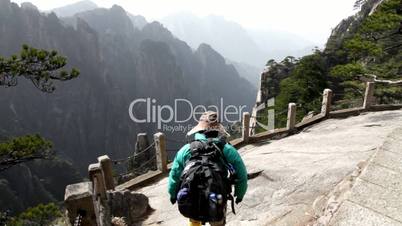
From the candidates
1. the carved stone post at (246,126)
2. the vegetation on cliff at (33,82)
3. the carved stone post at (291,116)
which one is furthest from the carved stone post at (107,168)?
the carved stone post at (291,116)

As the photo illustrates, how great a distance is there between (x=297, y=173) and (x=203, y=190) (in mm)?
5101

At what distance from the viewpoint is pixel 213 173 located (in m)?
3.34

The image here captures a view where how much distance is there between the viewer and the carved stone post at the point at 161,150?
985 centimetres

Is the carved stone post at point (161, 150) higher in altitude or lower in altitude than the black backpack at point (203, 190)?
lower

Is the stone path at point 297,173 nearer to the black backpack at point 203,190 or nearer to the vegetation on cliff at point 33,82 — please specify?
the black backpack at point 203,190

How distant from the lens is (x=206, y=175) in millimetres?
3303

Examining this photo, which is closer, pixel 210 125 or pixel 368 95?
pixel 210 125

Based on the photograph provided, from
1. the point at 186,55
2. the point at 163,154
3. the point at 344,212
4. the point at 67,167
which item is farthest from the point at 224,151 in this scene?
the point at 186,55

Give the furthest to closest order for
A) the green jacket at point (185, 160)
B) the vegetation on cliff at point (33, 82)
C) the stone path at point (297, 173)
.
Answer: the vegetation on cliff at point (33, 82)
the stone path at point (297, 173)
the green jacket at point (185, 160)

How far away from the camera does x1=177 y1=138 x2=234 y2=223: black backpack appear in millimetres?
3246

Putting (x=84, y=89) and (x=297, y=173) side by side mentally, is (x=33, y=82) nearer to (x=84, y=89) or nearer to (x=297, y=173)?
(x=297, y=173)

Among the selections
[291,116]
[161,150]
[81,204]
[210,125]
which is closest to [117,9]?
[291,116]

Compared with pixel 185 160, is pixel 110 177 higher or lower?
lower

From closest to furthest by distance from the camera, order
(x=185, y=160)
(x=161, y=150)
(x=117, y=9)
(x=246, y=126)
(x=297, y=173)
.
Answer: (x=185, y=160)
(x=297, y=173)
(x=161, y=150)
(x=246, y=126)
(x=117, y=9)
